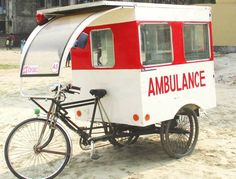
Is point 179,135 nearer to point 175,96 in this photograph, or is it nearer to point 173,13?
point 175,96

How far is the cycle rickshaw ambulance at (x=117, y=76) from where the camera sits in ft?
20.6

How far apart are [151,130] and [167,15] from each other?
1.78 m

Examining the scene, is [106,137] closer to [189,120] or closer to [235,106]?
[189,120]

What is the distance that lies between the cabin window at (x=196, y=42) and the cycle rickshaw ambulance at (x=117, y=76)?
2cm

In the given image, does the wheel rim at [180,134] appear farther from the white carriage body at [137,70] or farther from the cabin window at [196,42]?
the cabin window at [196,42]

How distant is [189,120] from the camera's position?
762 centimetres

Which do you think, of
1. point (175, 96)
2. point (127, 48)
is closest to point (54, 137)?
point (127, 48)

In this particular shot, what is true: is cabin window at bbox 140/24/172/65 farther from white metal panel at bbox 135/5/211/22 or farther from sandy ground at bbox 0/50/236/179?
sandy ground at bbox 0/50/236/179

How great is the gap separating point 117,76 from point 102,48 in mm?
619

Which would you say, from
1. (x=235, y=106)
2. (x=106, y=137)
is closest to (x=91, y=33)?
(x=106, y=137)

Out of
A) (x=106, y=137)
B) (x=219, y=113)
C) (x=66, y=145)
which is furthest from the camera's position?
(x=219, y=113)

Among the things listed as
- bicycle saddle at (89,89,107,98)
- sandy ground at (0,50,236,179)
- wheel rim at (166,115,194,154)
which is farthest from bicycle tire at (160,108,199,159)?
bicycle saddle at (89,89,107,98)

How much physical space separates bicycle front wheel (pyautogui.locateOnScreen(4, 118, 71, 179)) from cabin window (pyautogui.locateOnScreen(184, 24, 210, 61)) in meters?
2.50

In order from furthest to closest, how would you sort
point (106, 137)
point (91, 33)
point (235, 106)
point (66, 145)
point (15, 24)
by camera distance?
point (15, 24) → point (235, 106) → point (91, 33) → point (106, 137) → point (66, 145)
